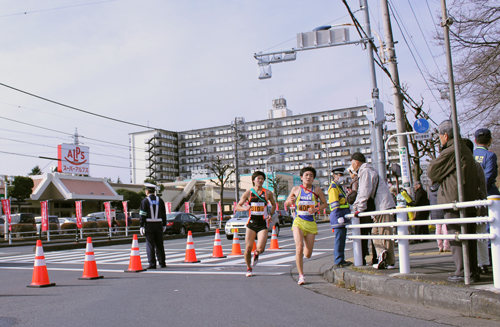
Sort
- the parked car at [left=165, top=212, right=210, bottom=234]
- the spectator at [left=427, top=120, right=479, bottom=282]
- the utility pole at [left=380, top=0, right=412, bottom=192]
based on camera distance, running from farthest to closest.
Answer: the parked car at [left=165, top=212, right=210, bottom=234]
the utility pole at [left=380, top=0, right=412, bottom=192]
the spectator at [left=427, top=120, right=479, bottom=282]

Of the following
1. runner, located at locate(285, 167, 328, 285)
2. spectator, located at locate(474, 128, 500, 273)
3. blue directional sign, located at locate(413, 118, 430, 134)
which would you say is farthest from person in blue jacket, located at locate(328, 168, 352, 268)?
blue directional sign, located at locate(413, 118, 430, 134)

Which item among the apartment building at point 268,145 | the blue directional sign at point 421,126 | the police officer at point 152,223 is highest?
the apartment building at point 268,145

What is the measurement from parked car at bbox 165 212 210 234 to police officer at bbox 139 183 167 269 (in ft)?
53.3

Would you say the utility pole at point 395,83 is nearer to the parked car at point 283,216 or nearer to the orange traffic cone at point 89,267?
the orange traffic cone at point 89,267

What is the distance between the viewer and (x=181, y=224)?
26750mm

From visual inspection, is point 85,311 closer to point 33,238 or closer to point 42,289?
point 42,289

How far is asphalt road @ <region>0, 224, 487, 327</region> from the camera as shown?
4.50 m

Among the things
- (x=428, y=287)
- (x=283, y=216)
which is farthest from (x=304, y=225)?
(x=283, y=216)

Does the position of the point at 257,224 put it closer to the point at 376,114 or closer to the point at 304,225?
the point at 304,225

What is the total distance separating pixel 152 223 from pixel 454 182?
655 cm

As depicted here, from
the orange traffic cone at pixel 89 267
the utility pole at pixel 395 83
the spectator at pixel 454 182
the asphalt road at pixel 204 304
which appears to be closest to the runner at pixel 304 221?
the asphalt road at pixel 204 304

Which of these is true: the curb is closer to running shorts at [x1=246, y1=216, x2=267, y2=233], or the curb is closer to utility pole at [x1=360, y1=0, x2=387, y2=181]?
running shorts at [x1=246, y1=216, x2=267, y2=233]

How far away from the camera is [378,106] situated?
41.3 feet

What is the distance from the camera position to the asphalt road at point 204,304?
14.8 ft
